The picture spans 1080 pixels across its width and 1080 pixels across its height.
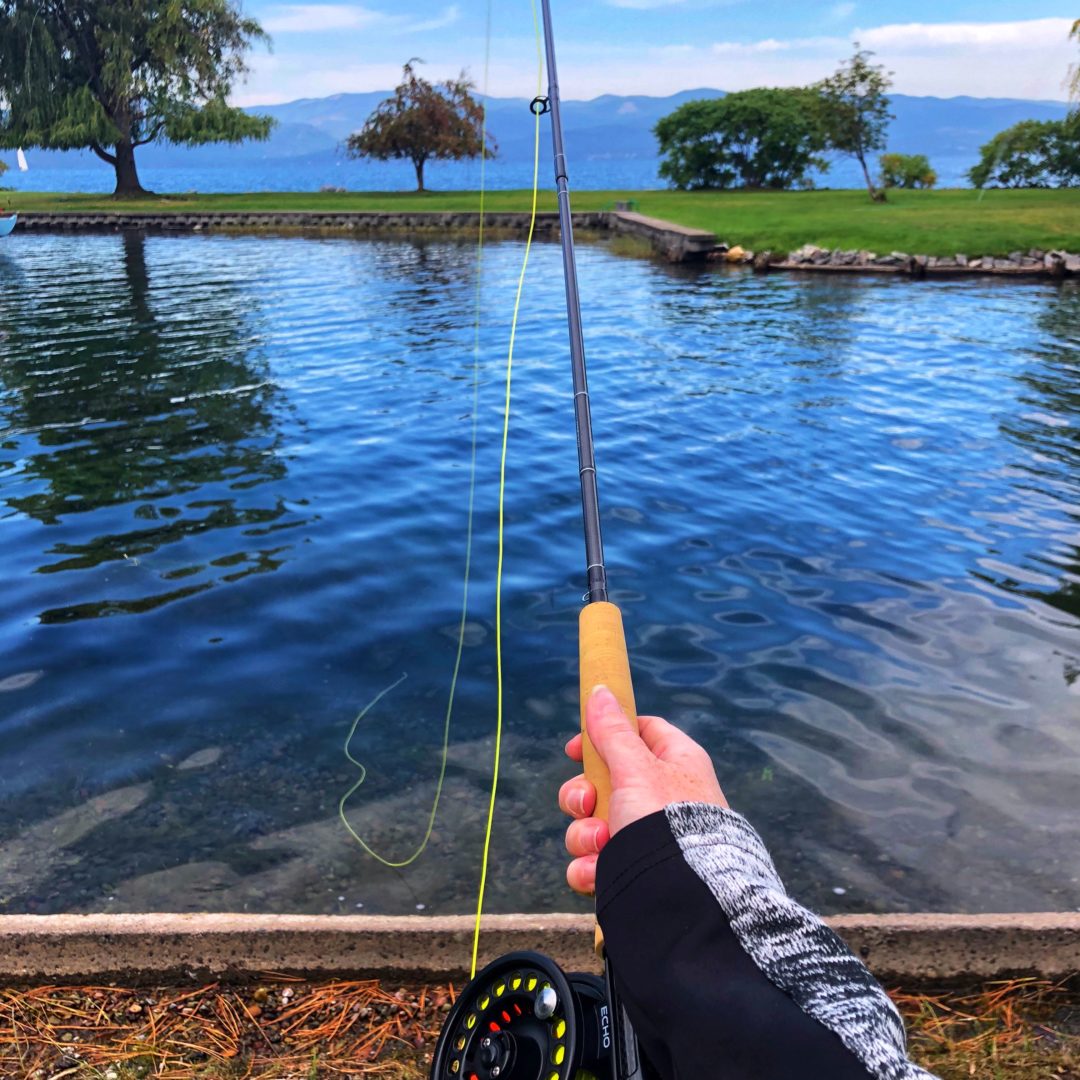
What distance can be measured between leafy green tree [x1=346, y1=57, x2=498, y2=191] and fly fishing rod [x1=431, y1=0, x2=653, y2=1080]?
5378cm

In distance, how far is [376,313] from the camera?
1975 centimetres

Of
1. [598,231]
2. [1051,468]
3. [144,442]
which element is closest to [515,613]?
[144,442]

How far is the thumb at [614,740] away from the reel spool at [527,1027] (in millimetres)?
538

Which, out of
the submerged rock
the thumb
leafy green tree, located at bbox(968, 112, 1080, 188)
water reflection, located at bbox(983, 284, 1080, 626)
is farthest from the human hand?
leafy green tree, located at bbox(968, 112, 1080, 188)

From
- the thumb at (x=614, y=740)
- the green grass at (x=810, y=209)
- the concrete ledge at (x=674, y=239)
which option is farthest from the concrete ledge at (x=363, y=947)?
the concrete ledge at (x=674, y=239)

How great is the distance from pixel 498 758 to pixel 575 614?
200 centimetres

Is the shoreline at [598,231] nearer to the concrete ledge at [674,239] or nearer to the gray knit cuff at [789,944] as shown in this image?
the concrete ledge at [674,239]

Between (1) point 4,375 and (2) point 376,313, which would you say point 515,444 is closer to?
(1) point 4,375

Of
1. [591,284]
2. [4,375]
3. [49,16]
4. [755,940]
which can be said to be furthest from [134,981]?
[49,16]

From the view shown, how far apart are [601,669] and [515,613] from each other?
4.89 metres

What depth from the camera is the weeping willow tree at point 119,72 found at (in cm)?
4591

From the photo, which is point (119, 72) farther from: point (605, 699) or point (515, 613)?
point (605, 699)

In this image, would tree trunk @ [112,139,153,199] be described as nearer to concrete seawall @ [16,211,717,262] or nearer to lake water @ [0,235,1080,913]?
concrete seawall @ [16,211,717,262]

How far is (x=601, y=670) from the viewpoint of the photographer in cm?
205
